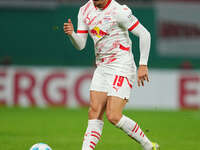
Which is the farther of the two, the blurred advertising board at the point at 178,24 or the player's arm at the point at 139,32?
the blurred advertising board at the point at 178,24

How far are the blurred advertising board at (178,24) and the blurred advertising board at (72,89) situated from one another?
3.05m

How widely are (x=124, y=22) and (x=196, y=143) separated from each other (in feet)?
10.4

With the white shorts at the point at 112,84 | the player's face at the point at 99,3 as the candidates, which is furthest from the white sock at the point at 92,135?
the player's face at the point at 99,3

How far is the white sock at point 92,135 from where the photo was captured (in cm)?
567

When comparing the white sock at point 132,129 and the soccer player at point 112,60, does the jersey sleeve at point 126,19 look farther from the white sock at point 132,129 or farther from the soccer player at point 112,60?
the white sock at point 132,129

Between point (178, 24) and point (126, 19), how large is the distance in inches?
503

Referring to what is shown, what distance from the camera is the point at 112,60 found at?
5895 mm

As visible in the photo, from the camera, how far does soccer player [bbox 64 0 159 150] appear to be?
5746 mm

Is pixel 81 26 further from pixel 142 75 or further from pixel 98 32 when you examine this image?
pixel 142 75

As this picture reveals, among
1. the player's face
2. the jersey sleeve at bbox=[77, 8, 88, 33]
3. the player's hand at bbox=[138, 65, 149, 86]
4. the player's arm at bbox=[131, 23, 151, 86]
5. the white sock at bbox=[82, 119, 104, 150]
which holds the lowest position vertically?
the white sock at bbox=[82, 119, 104, 150]

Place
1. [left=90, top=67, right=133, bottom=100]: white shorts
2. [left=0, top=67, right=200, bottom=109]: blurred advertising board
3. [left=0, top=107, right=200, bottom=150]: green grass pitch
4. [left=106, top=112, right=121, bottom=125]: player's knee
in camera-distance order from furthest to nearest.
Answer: [left=0, top=67, right=200, bottom=109]: blurred advertising board, [left=0, top=107, right=200, bottom=150]: green grass pitch, [left=90, top=67, right=133, bottom=100]: white shorts, [left=106, top=112, right=121, bottom=125]: player's knee

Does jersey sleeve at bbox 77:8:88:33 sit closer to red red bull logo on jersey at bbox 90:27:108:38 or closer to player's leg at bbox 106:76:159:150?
red red bull logo on jersey at bbox 90:27:108:38

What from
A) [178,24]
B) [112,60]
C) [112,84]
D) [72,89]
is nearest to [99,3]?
[112,60]

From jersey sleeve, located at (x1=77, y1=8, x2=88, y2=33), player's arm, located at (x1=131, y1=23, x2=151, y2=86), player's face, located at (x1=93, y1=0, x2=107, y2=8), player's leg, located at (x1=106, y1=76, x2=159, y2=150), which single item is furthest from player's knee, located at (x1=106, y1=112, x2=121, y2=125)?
player's face, located at (x1=93, y1=0, x2=107, y2=8)
